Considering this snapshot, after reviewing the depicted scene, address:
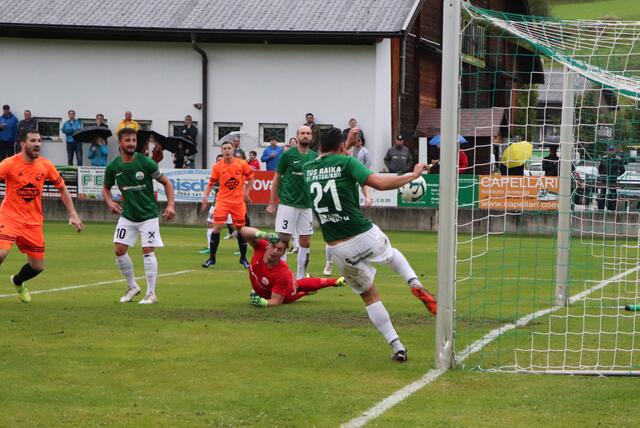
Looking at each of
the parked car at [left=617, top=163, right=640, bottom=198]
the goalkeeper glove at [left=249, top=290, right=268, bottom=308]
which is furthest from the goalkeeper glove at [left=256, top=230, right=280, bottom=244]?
the parked car at [left=617, top=163, right=640, bottom=198]

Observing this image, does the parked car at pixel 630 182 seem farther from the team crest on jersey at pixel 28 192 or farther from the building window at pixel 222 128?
the building window at pixel 222 128

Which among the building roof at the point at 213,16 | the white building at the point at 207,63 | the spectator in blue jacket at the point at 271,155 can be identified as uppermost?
the building roof at the point at 213,16

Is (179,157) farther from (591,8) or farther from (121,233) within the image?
(591,8)

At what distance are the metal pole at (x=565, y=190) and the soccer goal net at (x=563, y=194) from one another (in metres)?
0.02

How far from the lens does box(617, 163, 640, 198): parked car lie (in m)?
15.1

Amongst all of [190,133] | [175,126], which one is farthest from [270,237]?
[175,126]

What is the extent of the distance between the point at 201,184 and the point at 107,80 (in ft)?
27.2

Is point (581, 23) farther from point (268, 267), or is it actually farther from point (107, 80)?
point (107, 80)

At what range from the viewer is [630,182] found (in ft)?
52.3

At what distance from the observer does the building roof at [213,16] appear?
37.2m

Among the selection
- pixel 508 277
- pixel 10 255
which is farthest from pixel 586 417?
pixel 10 255

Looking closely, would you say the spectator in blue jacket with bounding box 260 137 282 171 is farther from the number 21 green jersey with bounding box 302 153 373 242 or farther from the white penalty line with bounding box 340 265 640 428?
the number 21 green jersey with bounding box 302 153 373 242

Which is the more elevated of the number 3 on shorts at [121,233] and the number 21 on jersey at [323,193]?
the number 21 on jersey at [323,193]

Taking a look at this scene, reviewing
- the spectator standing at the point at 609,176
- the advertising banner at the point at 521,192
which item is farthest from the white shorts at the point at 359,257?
the advertising banner at the point at 521,192
